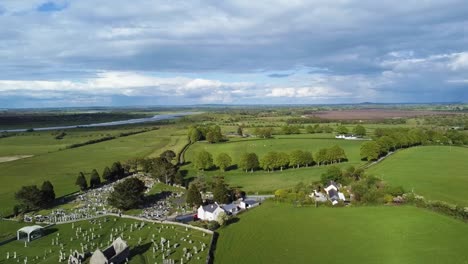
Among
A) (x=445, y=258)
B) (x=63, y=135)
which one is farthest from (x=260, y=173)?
(x=63, y=135)

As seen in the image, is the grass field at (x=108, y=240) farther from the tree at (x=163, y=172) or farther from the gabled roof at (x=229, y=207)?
the tree at (x=163, y=172)

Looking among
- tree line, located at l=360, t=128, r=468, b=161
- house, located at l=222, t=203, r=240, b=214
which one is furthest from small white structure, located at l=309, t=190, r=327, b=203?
tree line, located at l=360, t=128, r=468, b=161

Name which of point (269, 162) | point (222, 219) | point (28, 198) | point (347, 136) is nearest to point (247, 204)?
point (222, 219)

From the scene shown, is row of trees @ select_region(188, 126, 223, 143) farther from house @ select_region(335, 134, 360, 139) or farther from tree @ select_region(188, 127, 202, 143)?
house @ select_region(335, 134, 360, 139)

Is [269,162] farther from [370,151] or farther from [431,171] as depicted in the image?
[431,171]

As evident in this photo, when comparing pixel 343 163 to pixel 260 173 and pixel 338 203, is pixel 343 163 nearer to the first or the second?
pixel 260 173

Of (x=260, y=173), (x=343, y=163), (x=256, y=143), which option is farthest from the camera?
(x=256, y=143)
